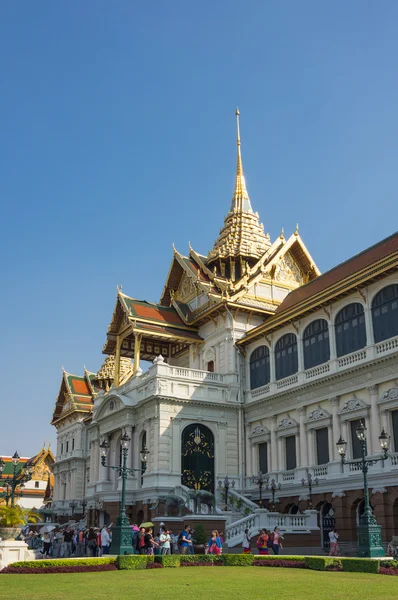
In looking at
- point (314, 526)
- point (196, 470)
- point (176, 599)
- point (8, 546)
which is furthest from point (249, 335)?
point (176, 599)

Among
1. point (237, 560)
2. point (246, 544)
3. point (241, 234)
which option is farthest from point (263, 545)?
point (241, 234)

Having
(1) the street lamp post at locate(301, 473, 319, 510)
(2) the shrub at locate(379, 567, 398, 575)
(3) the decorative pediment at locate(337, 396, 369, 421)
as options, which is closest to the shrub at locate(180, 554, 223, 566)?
(2) the shrub at locate(379, 567, 398, 575)

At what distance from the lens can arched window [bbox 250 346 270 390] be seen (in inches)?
1462

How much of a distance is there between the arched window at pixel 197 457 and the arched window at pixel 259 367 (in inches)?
154

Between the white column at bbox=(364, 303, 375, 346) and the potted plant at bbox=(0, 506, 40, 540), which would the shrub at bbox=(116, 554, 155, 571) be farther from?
the white column at bbox=(364, 303, 375, 346)

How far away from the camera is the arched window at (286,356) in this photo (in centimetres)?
3478

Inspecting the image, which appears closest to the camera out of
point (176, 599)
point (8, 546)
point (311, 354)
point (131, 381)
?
point (176, 599)

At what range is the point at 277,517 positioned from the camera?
28.3m

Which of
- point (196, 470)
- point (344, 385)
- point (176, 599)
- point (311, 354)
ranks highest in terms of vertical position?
point (311, 354)

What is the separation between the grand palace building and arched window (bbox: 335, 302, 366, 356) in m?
0.07

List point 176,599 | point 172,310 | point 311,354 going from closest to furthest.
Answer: point 176,599
point 311,354
point 172,310

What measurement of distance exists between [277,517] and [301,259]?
20867mm

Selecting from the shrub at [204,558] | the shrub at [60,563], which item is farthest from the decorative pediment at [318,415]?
the shrub at [60,563]

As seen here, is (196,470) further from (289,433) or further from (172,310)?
(172,310)
